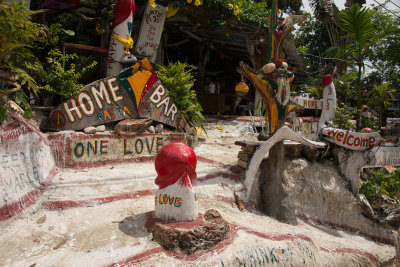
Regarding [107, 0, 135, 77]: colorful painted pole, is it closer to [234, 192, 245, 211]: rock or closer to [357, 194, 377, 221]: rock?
[234, 192, 245, 211]: rock

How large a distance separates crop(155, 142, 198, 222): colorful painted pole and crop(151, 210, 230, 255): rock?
0.71ft

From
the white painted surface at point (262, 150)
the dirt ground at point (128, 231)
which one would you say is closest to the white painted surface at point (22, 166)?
the dirt ground at point (128, 231)

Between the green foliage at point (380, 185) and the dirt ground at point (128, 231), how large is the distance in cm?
171

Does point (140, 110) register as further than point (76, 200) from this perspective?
Yes

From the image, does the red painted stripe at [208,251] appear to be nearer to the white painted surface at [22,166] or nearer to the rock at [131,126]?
the white painted surface at [22,166]

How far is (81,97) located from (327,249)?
4.39 m

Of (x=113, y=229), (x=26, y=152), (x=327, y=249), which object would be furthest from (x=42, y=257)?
(x=327, y=249)

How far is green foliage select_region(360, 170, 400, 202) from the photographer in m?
6.95

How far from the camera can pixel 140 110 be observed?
595 centimetres

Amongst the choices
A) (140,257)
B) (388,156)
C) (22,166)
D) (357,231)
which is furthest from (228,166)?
(388,156)

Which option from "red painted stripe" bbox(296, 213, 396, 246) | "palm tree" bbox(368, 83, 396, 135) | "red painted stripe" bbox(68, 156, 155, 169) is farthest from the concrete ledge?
"palm tree" bbox(368, 83, 396, 135)

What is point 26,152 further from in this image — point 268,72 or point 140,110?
point 268,72

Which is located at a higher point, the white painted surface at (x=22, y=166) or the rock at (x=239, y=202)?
the white painted surface at (x=22, y=166)

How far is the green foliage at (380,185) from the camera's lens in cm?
695
